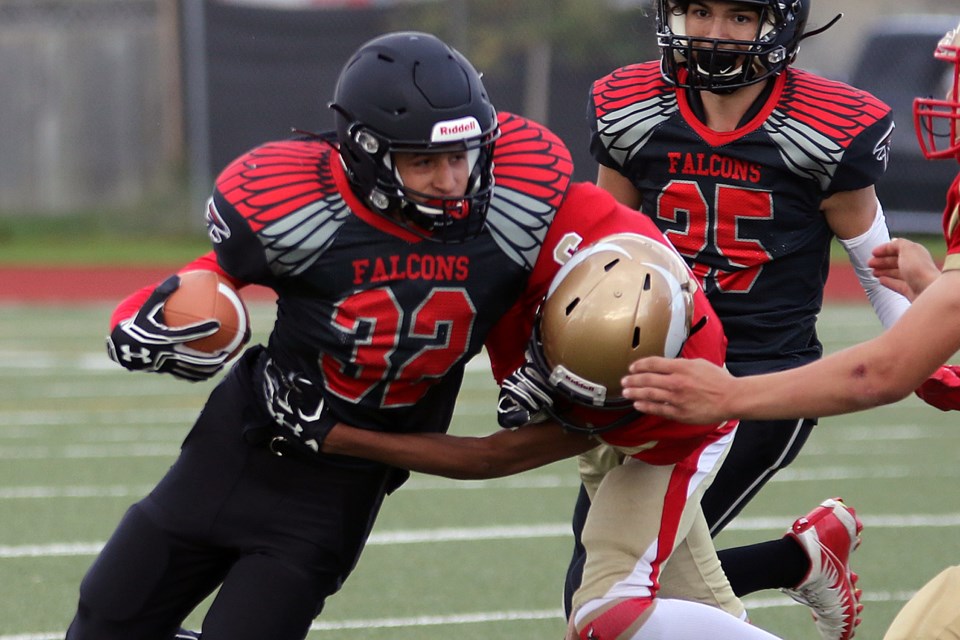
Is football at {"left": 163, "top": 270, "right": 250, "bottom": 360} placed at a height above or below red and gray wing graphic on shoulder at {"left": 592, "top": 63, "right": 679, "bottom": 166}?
below

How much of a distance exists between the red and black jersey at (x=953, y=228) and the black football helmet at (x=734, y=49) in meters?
0.87

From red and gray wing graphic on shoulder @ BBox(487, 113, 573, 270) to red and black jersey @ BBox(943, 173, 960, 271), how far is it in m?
0.76

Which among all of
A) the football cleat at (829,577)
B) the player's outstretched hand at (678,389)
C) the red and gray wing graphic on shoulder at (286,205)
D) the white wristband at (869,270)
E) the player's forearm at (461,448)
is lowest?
the football cleat at (829,577)

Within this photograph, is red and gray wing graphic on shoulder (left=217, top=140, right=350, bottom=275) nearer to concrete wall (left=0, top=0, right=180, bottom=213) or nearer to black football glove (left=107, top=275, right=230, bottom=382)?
black football glove (left=107, top=275, right=230, bottom=382)

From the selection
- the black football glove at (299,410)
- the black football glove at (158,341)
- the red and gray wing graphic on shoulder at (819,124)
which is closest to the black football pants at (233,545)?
the black football glove at (299,410)

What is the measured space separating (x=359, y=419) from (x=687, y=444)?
0.68 meters

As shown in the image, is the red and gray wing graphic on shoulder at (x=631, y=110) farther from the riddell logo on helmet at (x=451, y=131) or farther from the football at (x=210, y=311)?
the football at (x=210, y=311)

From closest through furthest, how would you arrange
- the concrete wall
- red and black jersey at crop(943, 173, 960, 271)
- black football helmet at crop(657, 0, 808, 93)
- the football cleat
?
red and black jersey at crop(943, 173, 960, 271)
black football helmet at crop(657, 0, 808, 93)
the football cleat
the concrete wall

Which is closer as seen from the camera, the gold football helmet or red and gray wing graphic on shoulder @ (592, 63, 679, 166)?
the gold football helmet

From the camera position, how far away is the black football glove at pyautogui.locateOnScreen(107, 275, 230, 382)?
283 centimetres

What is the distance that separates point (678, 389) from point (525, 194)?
582 mm

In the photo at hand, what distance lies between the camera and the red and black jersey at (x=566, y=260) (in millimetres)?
2951

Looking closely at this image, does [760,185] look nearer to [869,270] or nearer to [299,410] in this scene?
[869,270]

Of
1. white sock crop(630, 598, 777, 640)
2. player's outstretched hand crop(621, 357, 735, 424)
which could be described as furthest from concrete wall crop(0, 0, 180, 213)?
player's outstretched hand crop(621, 357, 735, 424)
